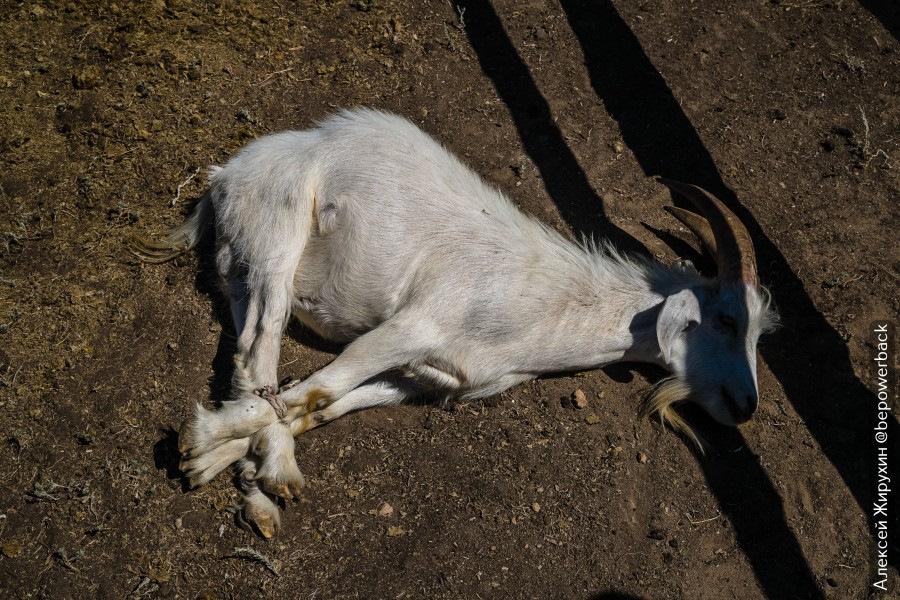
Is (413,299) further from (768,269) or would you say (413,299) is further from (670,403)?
(768,269)

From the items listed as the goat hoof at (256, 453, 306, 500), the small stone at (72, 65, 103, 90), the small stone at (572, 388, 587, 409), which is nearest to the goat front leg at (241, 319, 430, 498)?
the goat hoof at (256, 453, 306, 500)

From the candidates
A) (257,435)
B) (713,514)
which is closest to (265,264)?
(257,435)

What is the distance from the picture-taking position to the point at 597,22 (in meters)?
5.26

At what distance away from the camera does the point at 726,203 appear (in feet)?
14.8

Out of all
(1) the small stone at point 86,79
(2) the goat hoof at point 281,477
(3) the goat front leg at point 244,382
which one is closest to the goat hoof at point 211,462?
(3) the goat front leg at point 244,382

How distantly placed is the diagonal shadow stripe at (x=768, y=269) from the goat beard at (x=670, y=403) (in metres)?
0.22

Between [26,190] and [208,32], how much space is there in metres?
1.60

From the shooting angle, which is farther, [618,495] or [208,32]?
[208,32]

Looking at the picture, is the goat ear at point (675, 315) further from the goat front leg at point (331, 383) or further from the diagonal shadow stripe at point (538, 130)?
the goat front leg at point (331, 383)

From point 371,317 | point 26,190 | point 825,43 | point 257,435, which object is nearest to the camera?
point 257,435

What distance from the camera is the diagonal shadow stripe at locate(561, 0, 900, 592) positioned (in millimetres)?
3771

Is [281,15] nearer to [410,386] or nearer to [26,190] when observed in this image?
[26,190]

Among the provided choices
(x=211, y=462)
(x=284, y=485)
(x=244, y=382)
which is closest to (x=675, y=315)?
(x=284, y=485)

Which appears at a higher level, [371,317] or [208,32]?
[208,32]
